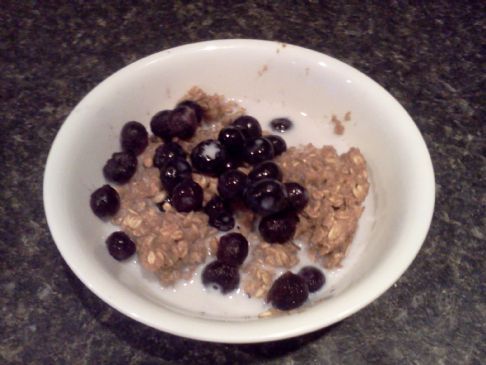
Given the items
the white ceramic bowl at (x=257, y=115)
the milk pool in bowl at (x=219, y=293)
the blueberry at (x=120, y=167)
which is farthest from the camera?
the blueberry at (x=120, y=167)

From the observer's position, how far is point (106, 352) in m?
0.81

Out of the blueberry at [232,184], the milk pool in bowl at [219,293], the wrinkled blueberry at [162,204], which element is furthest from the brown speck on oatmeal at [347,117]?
the wrinkled blueberry at [162,204]

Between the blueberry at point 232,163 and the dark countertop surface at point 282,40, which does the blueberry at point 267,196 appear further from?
the dark countertop surface at point 282,40

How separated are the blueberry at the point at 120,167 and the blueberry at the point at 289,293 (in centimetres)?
30

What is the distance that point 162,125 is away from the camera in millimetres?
922

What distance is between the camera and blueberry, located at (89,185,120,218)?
832 mm

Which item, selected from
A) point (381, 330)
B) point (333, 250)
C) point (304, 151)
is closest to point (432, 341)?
point (381, 330)

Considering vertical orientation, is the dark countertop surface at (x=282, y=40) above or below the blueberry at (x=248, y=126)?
below

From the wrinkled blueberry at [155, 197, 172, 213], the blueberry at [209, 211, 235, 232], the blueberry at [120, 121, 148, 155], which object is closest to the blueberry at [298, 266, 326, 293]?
the blueberry at [209, 211, 235, 232]

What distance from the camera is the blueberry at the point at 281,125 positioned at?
0.99 meters

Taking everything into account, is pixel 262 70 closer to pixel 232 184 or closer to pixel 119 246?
pixel 232 184

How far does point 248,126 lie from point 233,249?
0.23 meters

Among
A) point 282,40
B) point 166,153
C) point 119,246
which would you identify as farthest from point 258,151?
point 282,40

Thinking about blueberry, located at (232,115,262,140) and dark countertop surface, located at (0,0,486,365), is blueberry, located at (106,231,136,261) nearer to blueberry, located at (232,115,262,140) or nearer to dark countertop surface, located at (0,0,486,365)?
dark countertop surface, located at (0,0,486,365)
